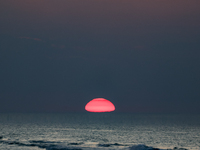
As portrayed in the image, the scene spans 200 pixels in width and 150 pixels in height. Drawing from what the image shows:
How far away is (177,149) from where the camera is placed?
69.6 m

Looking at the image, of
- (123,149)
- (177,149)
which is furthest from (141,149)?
(177,149)

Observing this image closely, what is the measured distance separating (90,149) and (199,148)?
29.6 meters

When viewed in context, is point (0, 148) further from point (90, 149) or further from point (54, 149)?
point (90, 149)

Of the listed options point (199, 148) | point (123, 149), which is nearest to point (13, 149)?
point (123, 149)

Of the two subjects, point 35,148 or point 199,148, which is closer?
point 35,148

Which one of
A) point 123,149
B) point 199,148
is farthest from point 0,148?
point 199,148

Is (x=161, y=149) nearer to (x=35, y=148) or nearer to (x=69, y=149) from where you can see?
(x=69, y=149)

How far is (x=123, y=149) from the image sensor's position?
221ft

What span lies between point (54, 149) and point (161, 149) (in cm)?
2596

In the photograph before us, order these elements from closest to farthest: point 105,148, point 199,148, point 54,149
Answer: point 54,149 < point 105,148 < point 199,148

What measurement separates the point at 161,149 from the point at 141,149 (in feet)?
27.1

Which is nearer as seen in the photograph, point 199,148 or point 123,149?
point 123,149

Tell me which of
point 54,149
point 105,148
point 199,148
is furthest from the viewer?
point 199,148

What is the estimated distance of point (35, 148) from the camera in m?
66.2
